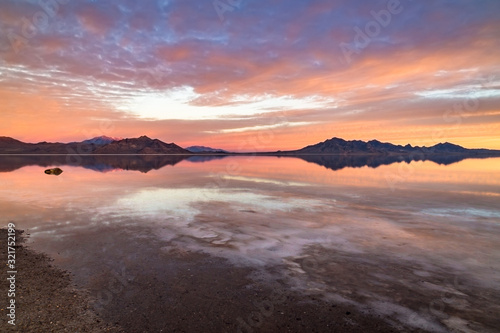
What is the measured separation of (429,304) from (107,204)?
19.2 metres

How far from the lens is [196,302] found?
7.16 metres

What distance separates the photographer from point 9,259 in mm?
9688

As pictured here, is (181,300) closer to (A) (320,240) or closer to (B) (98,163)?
(A) (320,240)

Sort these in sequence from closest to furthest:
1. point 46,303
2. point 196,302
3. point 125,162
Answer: point 46,303 < point 196,302 < point 125,162

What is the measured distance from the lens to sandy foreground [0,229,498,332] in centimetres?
620

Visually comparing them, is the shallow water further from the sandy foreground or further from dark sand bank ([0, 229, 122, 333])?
dark sand bank ([0, 229, 122, 333])

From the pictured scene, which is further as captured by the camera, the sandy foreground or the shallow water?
the shallow water

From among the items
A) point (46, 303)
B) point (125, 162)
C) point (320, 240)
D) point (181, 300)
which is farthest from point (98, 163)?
point (181, 300)

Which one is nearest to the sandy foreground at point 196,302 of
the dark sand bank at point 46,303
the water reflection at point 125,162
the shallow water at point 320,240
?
the dark sand bank at point 46,303

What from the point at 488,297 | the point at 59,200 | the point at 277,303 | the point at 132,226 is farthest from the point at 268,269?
the point at 59,200

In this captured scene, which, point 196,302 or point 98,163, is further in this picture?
point 98,163

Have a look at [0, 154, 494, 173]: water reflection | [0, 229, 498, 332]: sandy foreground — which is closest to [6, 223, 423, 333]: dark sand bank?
[0, 229, 498, 332]: sandy foreground

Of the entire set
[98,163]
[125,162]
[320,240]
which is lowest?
[320,240]

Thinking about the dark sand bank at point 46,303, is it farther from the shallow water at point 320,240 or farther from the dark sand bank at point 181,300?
the shallow water at point 320,240
